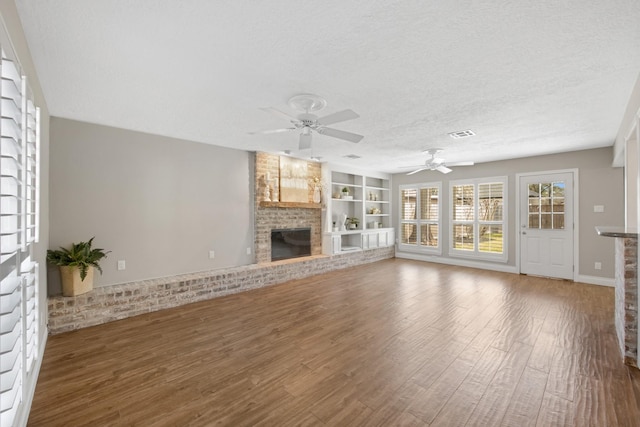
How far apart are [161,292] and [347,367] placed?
9.63 feet

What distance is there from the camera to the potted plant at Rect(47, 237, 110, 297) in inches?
133

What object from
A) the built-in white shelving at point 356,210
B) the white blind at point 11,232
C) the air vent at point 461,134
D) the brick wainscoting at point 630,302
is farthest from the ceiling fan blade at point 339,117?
the built-in white shelving at point 356,210

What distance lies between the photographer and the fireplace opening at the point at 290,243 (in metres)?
5.92

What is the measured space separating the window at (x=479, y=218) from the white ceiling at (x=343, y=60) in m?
2.86

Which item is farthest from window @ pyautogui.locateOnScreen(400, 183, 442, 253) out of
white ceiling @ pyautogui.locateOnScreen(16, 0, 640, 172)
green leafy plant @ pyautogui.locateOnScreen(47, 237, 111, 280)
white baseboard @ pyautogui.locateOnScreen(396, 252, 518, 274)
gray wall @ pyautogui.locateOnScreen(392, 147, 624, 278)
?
green leafy plant @ pyautogui.locateOnScreen(47, 237, 111, 280)

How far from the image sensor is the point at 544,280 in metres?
5.62

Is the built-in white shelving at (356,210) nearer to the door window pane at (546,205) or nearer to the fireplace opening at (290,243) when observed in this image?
the fireplace opening at (290,243)

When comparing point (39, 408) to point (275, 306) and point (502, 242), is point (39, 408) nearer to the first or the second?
point (275, 306)

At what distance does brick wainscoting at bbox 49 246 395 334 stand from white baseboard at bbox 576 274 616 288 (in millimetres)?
5082

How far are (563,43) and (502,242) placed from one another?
5.41 m

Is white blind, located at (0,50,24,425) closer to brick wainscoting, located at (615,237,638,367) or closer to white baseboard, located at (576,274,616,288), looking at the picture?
brick wainscoting, located at (615,237,638,367)

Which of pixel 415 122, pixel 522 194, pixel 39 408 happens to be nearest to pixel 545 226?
pixel 522 194

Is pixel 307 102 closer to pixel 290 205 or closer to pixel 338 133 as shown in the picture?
pixel 338 133

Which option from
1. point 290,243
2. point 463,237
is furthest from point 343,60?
point 463,237
